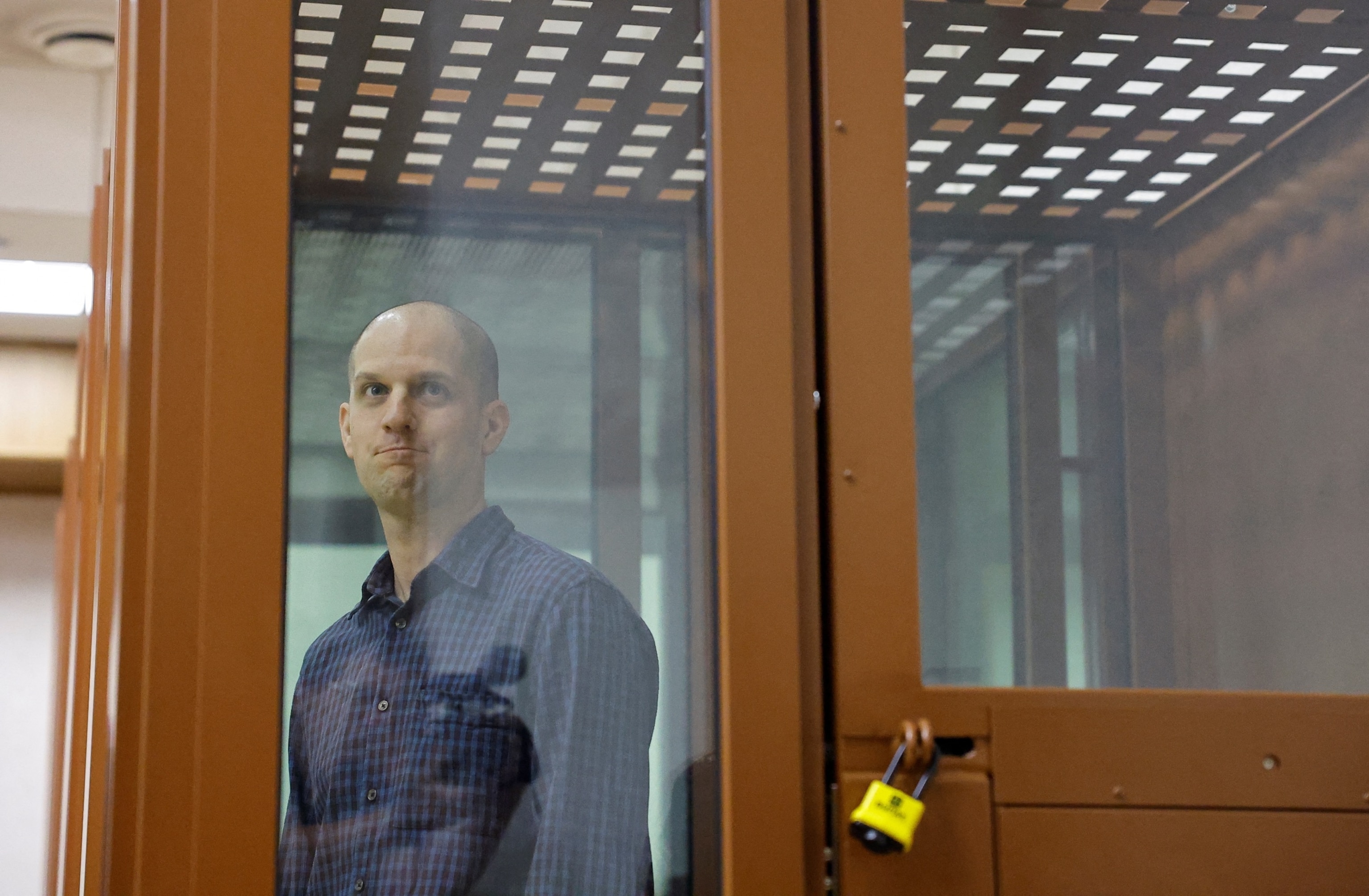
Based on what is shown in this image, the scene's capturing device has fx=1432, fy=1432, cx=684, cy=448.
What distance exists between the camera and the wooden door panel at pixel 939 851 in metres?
1.05

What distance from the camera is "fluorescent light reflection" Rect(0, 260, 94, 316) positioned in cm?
445

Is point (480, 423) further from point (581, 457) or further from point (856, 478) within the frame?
point (856, 478)

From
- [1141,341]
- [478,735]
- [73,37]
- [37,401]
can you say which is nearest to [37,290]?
[37,401]

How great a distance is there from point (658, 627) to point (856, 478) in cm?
19

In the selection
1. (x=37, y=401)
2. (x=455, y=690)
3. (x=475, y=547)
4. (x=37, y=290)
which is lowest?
(x=455, y=690)

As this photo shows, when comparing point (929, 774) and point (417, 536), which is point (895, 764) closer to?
point (929, 774)

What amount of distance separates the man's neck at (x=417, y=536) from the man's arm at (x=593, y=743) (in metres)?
0.09

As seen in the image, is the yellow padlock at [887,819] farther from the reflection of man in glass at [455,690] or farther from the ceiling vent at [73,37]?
the ceiling vent at [73,37]

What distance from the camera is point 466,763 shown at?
103 centimetres

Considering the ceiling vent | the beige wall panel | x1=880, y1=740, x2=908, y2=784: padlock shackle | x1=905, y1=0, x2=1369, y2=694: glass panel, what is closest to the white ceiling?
A: the ceiling vent

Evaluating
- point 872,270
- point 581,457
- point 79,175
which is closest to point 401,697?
point 581,457

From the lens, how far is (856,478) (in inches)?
43.1

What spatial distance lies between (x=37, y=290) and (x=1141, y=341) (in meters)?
4.09

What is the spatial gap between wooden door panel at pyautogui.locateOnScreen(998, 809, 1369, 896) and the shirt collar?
1.40 feet
